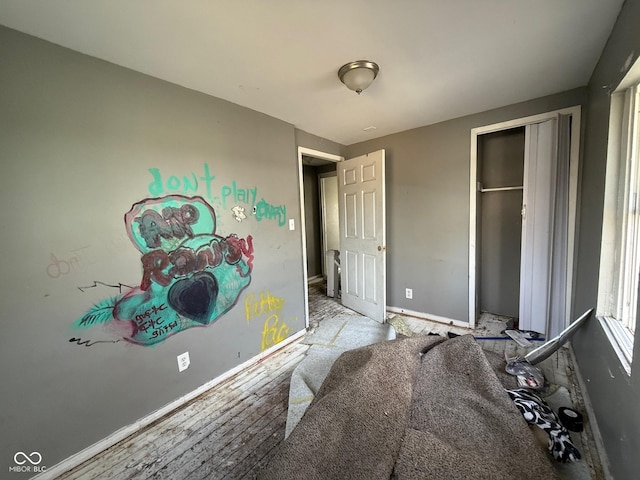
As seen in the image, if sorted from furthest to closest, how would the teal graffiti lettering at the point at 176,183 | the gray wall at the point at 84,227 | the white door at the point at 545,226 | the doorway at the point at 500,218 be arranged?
the doorway at the point at 500,218 < the white door at the point at 545,226 < the teal graffiti lettering at the point at 176,183 < the gray wall at the point at 84,227

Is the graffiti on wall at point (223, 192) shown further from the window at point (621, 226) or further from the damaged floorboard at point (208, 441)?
the window at point (621, 226)

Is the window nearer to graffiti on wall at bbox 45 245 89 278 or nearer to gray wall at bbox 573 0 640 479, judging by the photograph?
gray wall at bbox 573 0 640 479

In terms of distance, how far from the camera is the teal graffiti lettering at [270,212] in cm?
238

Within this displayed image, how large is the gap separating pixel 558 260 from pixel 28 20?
386cm

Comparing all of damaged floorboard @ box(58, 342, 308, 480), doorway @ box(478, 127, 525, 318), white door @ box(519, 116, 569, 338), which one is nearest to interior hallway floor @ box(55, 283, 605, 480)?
damaged floorboard @ box(58, 342, 308, 480)

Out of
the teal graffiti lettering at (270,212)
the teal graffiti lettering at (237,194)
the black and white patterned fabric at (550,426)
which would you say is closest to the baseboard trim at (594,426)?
the black and white patterned fabric at (550,426)

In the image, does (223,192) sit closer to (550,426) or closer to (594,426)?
(550,426)

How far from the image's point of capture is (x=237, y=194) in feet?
7.20

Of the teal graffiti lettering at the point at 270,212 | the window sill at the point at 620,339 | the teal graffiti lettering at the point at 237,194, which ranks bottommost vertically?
the window sill at the point at 620,339

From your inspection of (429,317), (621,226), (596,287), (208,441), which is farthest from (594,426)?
(208,441)

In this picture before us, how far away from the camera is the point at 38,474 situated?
135 cm

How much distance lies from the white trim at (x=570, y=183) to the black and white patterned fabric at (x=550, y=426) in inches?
54.3

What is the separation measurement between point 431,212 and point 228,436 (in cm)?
279

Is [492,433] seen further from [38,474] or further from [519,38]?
[38,474]
